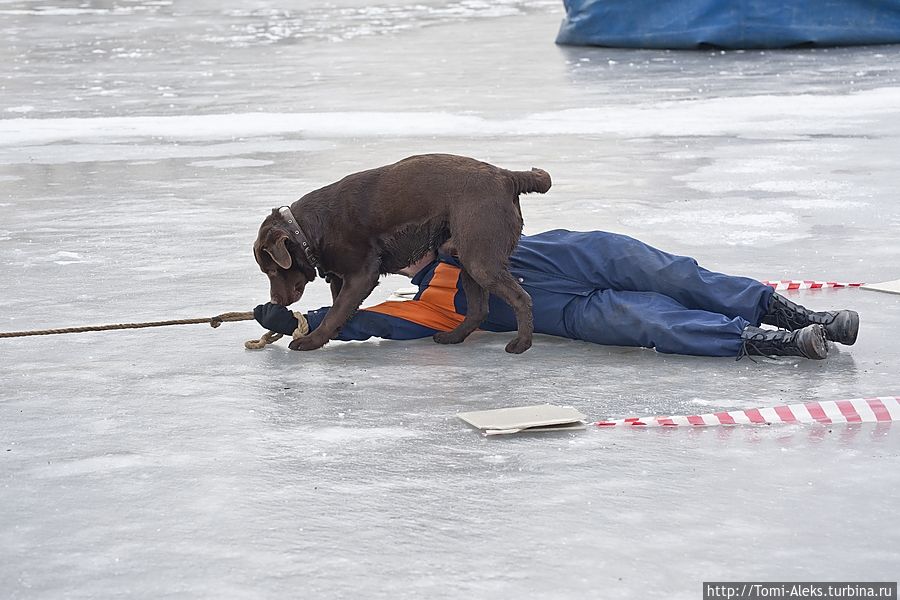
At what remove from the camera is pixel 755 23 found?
15898 millimetres

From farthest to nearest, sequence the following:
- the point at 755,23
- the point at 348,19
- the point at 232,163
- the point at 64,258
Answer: the point at 348,19 → the point at 755,23 → the point at 232,163 → the point at 64,258

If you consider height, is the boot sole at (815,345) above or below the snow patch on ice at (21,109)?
above

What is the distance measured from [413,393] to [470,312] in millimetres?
728

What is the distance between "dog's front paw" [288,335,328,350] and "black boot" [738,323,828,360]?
1590 mm

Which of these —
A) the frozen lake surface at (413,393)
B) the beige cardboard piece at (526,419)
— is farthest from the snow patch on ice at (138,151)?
the beige cardboard piece at (526,419)

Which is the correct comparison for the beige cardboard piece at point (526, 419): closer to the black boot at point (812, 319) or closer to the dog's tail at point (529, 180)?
the dog's tail at point (529, 180)

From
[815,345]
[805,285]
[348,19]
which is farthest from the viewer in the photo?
[348,19]

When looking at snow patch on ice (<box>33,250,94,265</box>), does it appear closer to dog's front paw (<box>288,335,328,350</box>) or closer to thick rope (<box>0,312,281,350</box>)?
thick rope (<box>0,312,281,350</box>)

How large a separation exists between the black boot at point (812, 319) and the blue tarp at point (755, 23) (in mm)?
11362

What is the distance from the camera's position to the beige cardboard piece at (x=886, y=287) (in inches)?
231

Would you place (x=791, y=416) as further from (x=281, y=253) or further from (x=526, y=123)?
(x=526, y=123)

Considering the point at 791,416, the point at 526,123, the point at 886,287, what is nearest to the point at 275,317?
the point at 791,416

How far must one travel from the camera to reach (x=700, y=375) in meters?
4.83

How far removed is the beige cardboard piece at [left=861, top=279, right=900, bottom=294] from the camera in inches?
231
